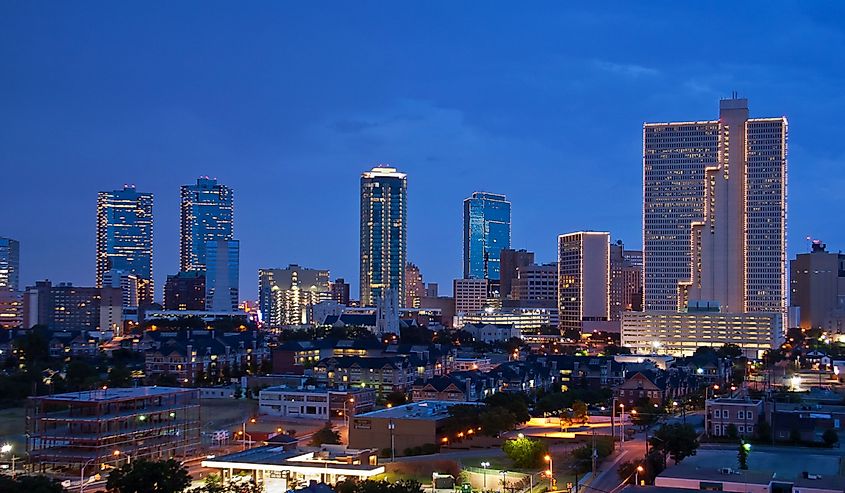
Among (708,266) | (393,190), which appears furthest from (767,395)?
(393,190)

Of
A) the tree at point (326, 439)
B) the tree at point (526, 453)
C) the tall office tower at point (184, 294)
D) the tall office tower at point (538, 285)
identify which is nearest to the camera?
the tree at point (526, 453)

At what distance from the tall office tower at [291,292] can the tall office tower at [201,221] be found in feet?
132

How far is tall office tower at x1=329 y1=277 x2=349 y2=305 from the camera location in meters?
142

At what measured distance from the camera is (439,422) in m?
32.2

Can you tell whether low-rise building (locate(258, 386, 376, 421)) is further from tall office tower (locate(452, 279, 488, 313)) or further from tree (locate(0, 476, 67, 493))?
tall office tower (locate(452, 279, 488, 313))

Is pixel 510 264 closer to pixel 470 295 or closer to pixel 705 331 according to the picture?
pixel 470 295

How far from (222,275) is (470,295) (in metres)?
34.8

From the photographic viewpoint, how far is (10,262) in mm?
142250

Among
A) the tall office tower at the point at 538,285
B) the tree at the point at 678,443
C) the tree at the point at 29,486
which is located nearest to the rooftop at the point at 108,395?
the tree at the point at 29,486

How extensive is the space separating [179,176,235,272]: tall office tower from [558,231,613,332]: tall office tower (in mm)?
83783

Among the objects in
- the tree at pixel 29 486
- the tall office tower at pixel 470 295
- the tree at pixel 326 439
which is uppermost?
the tall office tower at pixel 470 295

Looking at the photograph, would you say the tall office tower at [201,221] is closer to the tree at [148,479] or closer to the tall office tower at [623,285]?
the tall office tower at [623,285]

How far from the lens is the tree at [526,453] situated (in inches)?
1110

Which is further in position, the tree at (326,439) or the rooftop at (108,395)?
the tree at (326,439)
